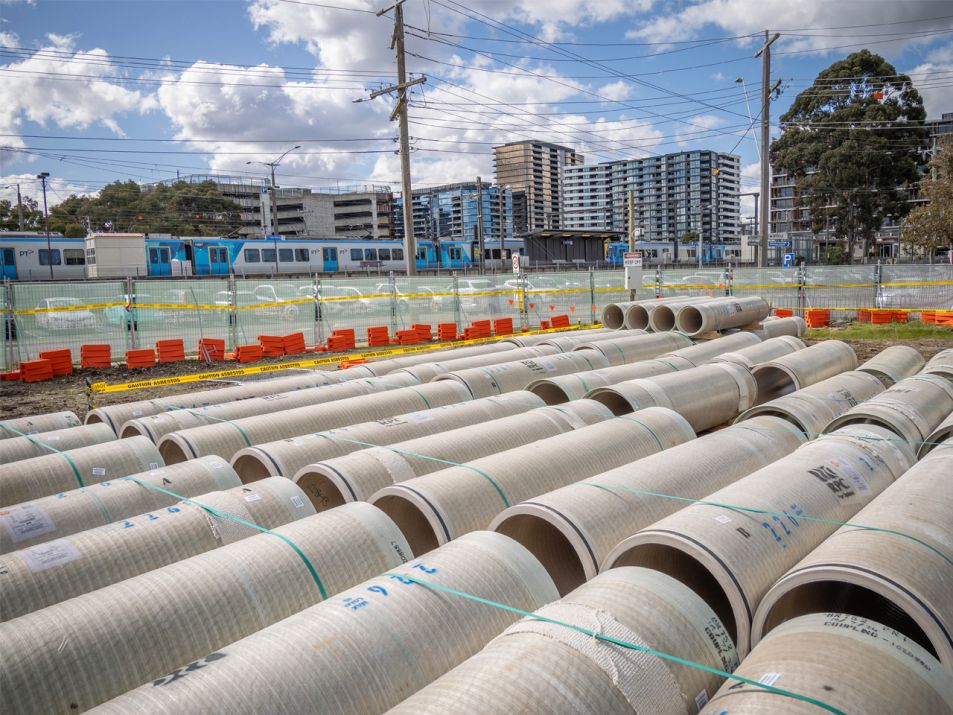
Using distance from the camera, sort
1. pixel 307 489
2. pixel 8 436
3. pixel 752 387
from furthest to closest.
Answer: pixel 752 387 < pixel 8 436 < pixel 307 489

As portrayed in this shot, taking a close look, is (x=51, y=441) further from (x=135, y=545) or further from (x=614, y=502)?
(x=614, y=502)

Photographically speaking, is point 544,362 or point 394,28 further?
point 394,28

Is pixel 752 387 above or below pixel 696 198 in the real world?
below

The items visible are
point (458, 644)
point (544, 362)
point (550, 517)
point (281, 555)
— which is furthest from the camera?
point (544, 362)

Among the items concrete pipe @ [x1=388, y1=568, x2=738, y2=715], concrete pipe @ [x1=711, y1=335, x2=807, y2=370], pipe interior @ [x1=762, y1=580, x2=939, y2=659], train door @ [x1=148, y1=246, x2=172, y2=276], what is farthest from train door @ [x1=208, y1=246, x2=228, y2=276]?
concrete pipe @ [x1=388, y1=568, x2=738, y2=715]

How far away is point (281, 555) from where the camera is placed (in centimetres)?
343

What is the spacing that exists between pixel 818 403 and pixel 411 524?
4557 mm

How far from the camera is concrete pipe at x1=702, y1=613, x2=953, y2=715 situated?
224cm

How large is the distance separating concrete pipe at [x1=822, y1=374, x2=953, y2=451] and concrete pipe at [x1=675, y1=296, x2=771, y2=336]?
559 cm

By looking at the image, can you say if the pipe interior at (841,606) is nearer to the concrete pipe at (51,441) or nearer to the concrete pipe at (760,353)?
the concrete pipe at (760,353)

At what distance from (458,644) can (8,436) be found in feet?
21.1

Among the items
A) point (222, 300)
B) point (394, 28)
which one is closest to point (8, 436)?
point (222, 300)

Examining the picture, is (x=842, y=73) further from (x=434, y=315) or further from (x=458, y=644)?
(x=458, y=644)

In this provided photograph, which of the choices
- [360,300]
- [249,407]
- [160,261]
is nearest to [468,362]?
[249,407]
